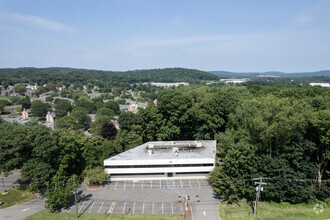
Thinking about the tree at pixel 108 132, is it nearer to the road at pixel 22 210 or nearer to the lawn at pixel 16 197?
the lawn at pixel 16 197

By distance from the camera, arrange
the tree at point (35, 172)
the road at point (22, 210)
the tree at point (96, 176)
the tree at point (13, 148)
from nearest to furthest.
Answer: the road at point (22, 210) < the tree at point (13, 148) < the tree at point (35, 172) < the tree at point (96, 176)

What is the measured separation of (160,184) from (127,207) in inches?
265

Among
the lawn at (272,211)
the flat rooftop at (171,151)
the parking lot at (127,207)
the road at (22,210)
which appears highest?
the flat rooftop at (171,151)

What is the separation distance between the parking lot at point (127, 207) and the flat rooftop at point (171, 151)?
685 cm

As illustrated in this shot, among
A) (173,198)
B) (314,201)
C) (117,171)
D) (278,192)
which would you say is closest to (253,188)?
(278,192)

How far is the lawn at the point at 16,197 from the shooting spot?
27312 millimetres

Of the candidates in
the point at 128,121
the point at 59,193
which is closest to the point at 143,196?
the point at 59,193

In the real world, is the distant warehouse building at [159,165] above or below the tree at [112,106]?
below

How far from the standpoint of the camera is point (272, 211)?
25875 millimetres

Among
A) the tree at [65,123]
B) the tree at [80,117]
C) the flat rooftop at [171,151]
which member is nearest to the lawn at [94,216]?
the flat rooftop at [171,151]

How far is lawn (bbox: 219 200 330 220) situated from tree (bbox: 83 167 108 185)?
16.4 meters

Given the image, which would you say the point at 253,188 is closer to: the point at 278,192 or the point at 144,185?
the point at 278,192

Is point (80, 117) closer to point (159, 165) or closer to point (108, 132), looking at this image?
point (108, 132)

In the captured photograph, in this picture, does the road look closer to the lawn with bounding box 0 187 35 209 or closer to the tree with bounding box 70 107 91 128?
the lawn with bounding box 0 187 35 209
